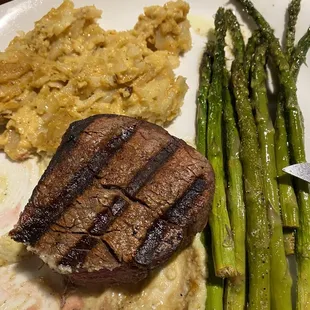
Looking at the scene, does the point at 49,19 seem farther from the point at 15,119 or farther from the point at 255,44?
the point at 255,44

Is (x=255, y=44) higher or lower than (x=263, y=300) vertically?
higher

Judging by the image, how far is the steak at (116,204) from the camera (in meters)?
3.39

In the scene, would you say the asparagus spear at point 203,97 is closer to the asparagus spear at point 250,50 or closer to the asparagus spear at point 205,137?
the asparagus spear at point 205,137

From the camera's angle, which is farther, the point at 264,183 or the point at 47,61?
the point at 47,61

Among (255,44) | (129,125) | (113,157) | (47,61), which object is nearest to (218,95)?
(255,44)

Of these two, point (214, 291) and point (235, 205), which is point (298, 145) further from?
point (214, 291)

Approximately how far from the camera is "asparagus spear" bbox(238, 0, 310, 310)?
3654 mm

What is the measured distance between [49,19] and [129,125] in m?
1.88

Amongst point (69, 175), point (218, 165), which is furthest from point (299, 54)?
point (69, 175)

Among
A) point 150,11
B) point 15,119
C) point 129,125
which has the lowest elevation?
point 129,125

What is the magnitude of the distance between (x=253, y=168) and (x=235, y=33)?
71.3 inches

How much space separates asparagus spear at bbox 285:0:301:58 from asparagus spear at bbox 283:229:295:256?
1.98 metres

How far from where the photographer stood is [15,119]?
15.2 feet

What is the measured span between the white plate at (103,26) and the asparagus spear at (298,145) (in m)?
0.29
